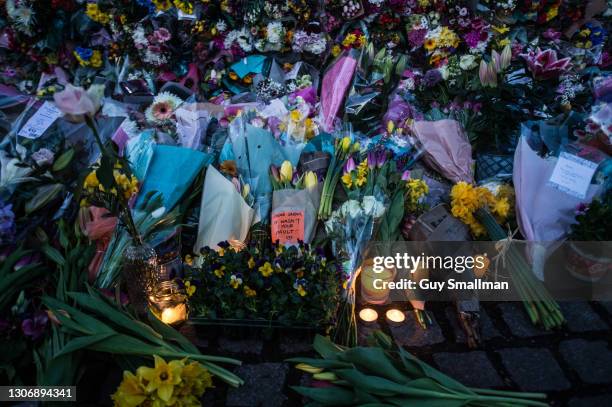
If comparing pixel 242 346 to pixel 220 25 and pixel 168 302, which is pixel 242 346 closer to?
pixel 168 302

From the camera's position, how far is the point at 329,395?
5.58 feet

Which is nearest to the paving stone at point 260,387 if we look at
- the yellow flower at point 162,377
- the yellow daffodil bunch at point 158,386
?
the yellow daffodil bunch at point 158,386

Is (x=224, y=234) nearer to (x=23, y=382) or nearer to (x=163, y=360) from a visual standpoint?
(x=163, y=360)

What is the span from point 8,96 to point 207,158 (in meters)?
1.86

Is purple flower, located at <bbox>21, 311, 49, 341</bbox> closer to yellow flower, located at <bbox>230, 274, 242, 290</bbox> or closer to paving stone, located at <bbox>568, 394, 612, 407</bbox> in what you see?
yellow flower, located at <bbox>230, 274, 242, 290</bbox>

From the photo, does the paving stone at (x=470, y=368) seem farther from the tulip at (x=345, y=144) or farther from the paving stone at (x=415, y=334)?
the tulip at (x=345, y=144)

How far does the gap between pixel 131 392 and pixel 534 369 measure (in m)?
1.75

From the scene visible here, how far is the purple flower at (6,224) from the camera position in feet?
6.59

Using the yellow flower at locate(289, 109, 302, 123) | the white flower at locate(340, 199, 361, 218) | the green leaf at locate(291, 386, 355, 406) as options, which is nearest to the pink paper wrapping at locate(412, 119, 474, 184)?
the yellow flower at locate(289, 109, 302, 123)

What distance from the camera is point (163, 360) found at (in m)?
1.75

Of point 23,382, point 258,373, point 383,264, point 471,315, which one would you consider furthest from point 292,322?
point 23,382

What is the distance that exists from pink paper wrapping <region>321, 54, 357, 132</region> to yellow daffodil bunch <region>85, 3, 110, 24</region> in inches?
81.2

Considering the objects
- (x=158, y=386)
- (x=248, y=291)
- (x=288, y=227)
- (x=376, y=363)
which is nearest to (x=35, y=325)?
(x=158, y=386)

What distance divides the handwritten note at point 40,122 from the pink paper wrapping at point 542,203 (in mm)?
3064
